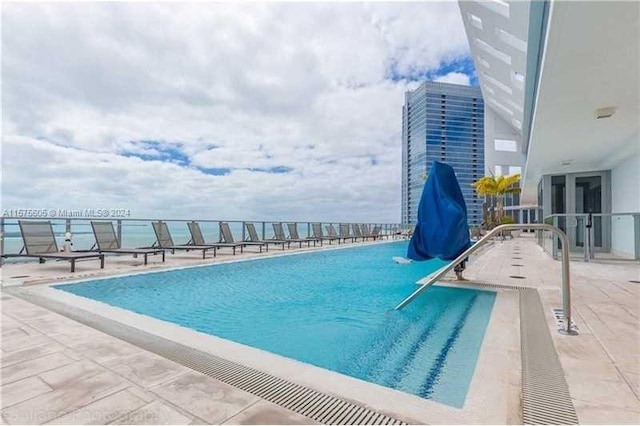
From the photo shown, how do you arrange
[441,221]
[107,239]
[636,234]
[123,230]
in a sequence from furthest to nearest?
[123,230] → [107,239] → [636,234] → [441,221]

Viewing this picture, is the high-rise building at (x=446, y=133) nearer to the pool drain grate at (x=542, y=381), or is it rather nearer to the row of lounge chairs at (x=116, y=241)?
the row of lounge chairs at (x=116, y=241)

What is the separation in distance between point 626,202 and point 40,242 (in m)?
14.3

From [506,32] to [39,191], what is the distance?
603 inches

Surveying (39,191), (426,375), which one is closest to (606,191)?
(426,375)

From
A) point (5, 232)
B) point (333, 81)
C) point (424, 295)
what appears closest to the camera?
point (424, 295)

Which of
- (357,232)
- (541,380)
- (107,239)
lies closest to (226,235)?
(107,239)

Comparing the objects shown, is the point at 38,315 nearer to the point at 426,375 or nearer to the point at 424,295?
the point at 426,375

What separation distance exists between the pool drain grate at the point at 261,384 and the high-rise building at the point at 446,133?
41.7m

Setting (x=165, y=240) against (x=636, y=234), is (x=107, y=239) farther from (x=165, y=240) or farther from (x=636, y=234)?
(x=636, y=234)

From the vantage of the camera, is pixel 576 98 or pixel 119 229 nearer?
pixel 576 98

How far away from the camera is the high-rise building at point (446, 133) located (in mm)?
44719

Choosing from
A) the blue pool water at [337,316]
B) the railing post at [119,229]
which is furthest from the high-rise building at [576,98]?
the railing post at [119,229]

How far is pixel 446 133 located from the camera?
4550 cm

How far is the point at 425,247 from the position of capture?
5.52 meters
